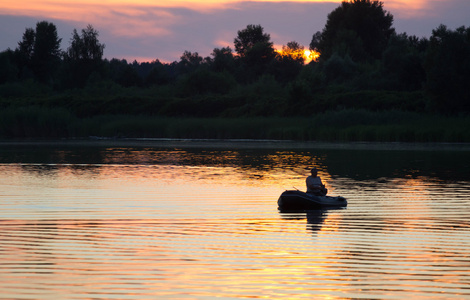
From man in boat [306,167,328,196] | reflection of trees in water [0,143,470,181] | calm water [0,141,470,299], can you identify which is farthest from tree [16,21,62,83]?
man in boat [306,167,328,196]

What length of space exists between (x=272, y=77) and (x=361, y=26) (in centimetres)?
2555

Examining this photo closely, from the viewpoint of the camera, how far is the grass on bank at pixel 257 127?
68625 mm

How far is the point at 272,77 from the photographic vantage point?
376 ft

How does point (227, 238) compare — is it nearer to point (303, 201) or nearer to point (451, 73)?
point (303, 201)

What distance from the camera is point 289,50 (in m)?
155

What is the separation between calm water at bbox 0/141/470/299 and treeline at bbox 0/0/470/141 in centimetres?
4151

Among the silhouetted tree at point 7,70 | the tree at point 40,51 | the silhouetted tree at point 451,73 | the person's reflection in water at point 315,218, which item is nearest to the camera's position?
the person's reflection in water at point 315,218

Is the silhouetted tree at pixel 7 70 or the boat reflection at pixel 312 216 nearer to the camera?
the boat reflection at pixel 312 216

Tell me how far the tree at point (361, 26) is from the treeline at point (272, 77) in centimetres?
16

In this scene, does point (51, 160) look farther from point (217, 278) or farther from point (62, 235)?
point (217, 278)

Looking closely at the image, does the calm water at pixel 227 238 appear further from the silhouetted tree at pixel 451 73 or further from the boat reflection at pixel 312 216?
the silhouetted tree at pixel 451 73

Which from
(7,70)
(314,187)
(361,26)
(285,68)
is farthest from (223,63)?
(314,187)

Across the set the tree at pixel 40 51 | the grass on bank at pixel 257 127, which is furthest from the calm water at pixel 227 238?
the tree at pixel 40 51

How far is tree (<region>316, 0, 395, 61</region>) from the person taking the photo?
130m
